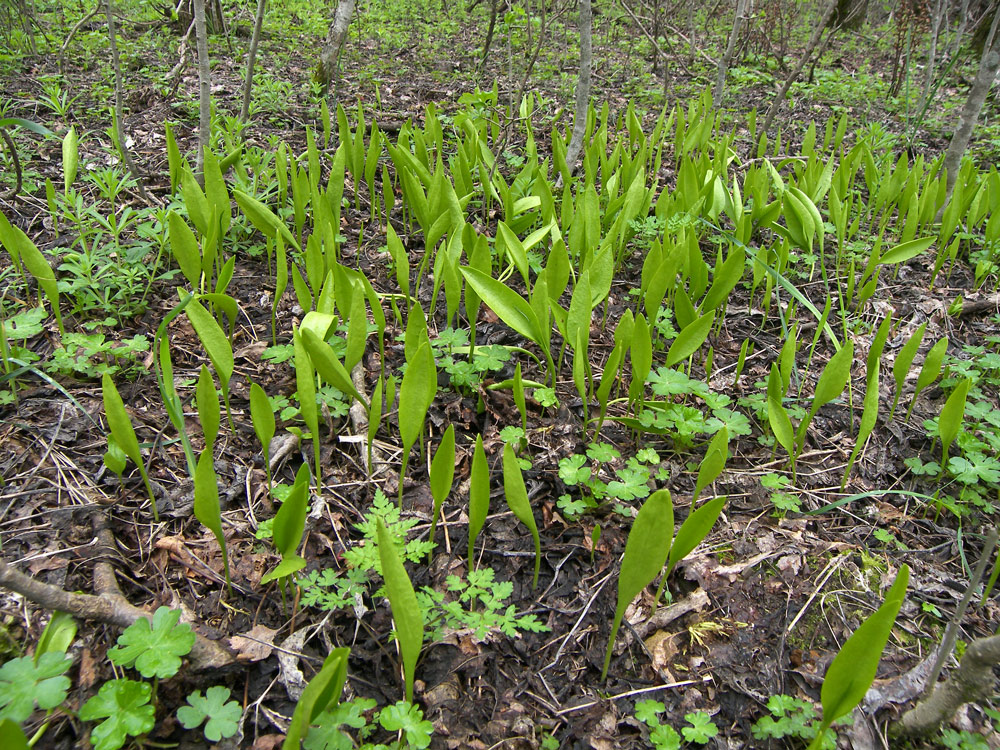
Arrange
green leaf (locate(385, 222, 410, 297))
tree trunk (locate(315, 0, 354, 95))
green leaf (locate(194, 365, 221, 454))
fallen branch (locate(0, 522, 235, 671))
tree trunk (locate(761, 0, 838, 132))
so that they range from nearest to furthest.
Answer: fallen branch (locate(0, 522, 235, 671))
green leaf (locate(194, 365, 221, 454))
green leaf (locate(385, 222, 410, 297))
tree trunk (locate(761, 0, 838, 132))
tree trunk (locate(315, 0, 354, 95))

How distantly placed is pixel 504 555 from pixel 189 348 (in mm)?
1254

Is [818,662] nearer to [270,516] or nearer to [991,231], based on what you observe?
[270,516]

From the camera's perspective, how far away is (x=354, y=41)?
6375 millimetres

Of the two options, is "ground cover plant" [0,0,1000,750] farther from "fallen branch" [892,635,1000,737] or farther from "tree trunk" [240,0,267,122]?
"tree trunk" [240,0,267,122]

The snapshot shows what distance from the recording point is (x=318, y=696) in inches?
36.9

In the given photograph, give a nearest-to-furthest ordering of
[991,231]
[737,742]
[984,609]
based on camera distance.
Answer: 1. [737,742]
2. [984,609]
3. [991,231]

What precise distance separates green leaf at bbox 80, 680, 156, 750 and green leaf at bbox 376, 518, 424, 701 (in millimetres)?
396

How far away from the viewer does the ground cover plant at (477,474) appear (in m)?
1.14

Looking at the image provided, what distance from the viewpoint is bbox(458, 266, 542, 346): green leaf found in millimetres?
1904

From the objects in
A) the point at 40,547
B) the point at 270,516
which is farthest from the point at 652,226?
the point at 40,547

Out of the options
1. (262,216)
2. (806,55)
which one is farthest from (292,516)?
(806,55)

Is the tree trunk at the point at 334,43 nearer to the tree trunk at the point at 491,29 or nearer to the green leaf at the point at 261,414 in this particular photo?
the tree trunk at the point at 491,29

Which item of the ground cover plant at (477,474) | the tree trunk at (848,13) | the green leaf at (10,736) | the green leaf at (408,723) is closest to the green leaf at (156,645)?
the ground cover plant at (477,474)

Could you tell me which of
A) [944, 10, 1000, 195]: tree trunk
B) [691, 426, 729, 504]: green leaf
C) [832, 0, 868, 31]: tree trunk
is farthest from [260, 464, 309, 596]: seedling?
[832, 0, 868, 31]: tree trunk
